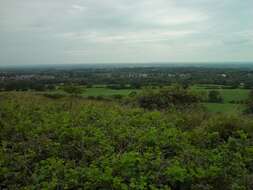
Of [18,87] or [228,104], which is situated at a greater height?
[18,87]

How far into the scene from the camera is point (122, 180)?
4324 mm

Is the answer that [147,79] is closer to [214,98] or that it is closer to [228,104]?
[214,98]

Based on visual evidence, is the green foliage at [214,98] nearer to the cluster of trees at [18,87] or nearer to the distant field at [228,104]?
the distant field at [228,104]

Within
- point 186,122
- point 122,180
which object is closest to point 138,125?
point 186,122

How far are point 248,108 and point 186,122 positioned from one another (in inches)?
403

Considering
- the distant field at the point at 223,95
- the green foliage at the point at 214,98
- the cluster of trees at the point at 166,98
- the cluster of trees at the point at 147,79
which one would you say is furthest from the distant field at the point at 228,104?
the cluster of trees at the point at 147,79

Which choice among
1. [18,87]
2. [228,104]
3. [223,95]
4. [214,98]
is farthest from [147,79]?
[228,104]

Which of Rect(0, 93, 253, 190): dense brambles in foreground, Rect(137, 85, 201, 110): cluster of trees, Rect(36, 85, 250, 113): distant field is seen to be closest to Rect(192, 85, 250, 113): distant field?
Rect(36, 85, 250, 113): distant field

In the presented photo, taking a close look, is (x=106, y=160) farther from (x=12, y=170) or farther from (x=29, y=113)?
(x=29, y=113)

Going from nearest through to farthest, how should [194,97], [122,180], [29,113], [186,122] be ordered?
[122,180]
[29,113]
[186,122]
[194,97]

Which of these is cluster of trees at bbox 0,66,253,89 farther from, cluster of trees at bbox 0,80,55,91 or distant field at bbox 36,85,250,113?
distant field at bbox 36,85,250,113

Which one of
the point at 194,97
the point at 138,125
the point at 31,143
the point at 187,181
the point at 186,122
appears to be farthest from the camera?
the point at 194,97

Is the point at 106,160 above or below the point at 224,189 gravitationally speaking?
above

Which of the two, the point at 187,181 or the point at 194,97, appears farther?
the point at 194,97
